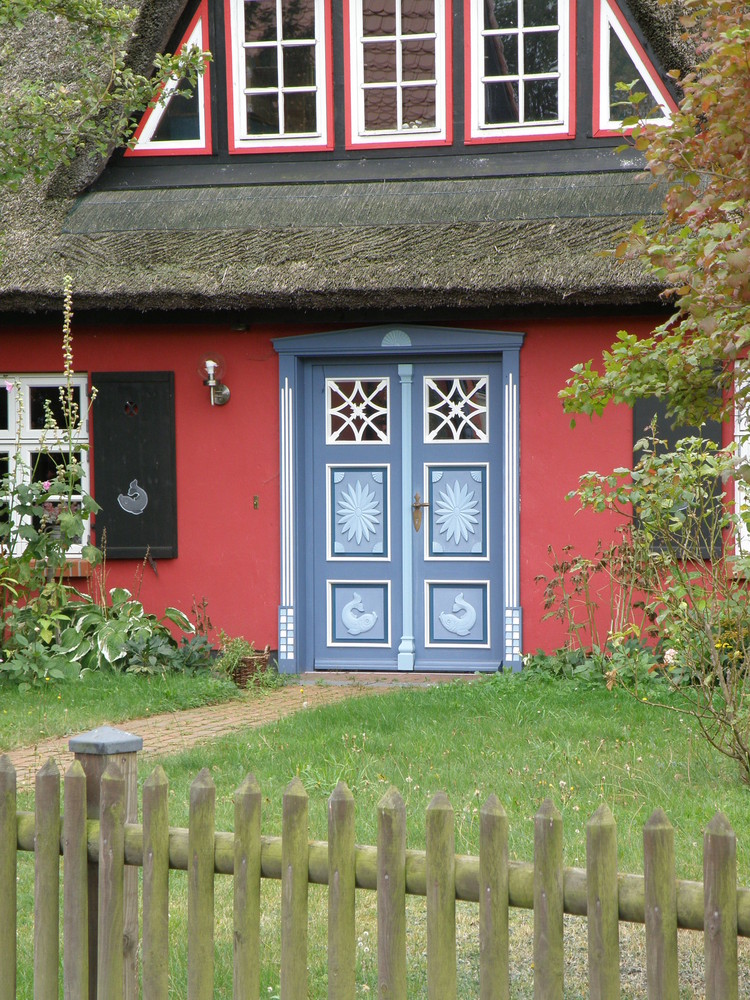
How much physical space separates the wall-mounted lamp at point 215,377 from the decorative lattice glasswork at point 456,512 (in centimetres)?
154

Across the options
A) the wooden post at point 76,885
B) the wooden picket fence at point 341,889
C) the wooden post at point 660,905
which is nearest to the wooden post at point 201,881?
the wooden picket fence at point 341,889

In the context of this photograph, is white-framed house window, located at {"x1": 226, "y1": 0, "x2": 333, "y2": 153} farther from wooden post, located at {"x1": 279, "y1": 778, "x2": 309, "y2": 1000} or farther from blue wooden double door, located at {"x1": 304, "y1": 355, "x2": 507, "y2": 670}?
wooden post, located at {"x1": 279, "y1": 778, "x2": 309, "y2": 1000}

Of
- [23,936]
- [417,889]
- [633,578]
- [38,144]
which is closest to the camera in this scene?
[417,889]

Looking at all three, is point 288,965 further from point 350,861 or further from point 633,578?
point 633,578

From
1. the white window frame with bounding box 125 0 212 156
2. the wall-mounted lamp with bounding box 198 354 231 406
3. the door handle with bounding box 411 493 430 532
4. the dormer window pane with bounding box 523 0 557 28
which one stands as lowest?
the door handle with bounding box 411 493 430 532

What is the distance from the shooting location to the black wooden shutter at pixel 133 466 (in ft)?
27.0

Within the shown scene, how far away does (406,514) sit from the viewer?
8172 millimetres

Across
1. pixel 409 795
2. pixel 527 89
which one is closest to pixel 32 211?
pixel 527 89

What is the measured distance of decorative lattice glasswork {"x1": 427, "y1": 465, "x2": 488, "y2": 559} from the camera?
320 inches

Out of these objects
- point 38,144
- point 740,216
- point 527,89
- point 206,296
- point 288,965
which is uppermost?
point 527,89

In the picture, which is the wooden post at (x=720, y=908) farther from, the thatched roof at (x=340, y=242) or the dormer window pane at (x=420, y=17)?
the dormer window pane at (x=420, y=17)

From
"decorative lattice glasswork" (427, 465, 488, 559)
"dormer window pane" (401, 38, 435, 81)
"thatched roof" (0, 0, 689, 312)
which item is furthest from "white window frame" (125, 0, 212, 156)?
"decorative lattice glasswork" (427, 465, 488, 559)

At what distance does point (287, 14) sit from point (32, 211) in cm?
237

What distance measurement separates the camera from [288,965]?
2281 mm
